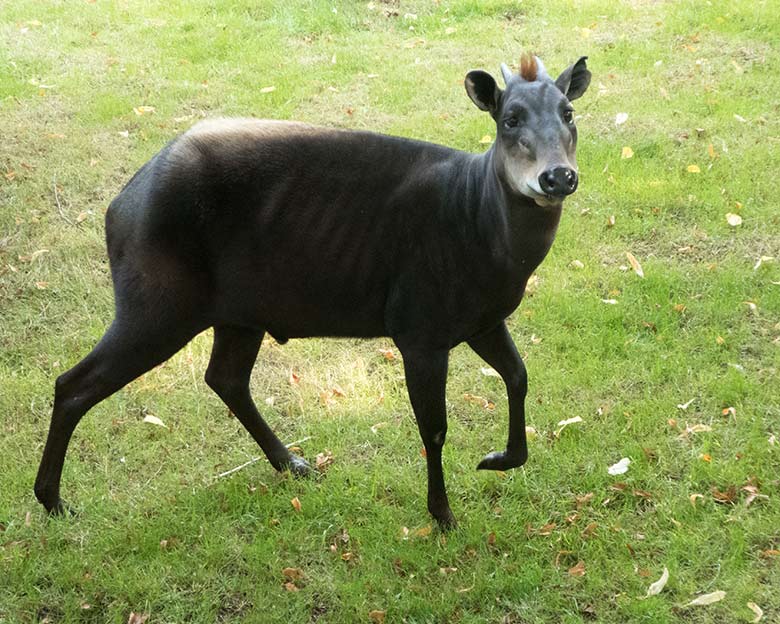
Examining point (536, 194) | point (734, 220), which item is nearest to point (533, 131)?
point (536, 194)

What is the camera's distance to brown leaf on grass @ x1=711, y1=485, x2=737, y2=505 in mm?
4617

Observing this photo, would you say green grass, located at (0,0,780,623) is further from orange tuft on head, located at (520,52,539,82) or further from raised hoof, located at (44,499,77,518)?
orange tuft on head, located at (520,52,539,82)

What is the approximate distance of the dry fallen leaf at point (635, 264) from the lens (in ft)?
20.9

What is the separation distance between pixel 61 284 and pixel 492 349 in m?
3.37

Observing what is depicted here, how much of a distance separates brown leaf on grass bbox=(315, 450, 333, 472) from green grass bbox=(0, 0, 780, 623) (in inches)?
1.9

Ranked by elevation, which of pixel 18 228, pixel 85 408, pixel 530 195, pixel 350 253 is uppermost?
pixel 530 195

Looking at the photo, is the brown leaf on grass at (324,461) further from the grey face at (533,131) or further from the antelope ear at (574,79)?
the antelope ear at (574,79)

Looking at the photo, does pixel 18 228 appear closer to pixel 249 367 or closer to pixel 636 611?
pixel 249 367

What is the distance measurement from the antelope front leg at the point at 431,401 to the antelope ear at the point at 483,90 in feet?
3.42

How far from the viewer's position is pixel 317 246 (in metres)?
4.27

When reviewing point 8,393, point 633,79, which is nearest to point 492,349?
point 8,393

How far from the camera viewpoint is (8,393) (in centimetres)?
561

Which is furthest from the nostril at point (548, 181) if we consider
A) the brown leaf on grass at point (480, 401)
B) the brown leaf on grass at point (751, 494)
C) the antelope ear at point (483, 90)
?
the brown leaf on grass at point (480, 401)

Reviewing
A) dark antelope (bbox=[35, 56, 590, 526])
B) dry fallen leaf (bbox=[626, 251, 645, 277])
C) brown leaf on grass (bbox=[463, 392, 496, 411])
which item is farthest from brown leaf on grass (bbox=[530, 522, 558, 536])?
dry fallen leaf (bbox=[626, 251, 645, 277])
